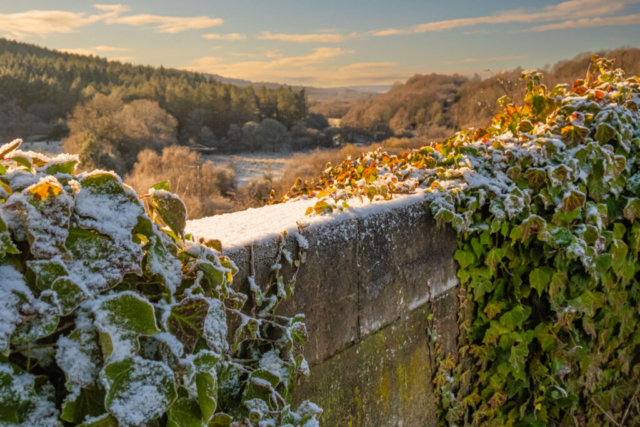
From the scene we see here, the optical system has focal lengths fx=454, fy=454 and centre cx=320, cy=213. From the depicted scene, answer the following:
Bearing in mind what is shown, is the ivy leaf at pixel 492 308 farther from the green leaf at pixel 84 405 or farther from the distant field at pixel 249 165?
the distant field at pixel 249 165

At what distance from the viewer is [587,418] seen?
2539 mm

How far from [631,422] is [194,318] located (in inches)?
120

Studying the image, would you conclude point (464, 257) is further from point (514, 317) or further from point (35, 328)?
point (35, 328)

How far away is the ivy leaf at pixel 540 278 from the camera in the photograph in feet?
7.11

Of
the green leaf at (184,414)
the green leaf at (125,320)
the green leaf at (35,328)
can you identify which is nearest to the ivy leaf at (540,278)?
the green leaf at (184,414)

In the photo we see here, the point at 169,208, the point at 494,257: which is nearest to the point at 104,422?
the point at 169,208

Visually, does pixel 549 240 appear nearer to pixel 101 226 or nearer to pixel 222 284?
pixel 222 284

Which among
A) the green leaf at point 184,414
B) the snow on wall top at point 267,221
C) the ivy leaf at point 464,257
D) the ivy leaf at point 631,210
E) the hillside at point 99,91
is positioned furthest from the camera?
the hillside at point 99,91

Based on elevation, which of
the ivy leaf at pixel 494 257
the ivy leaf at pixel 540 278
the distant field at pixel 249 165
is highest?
the ivy leaf at pixel 494 257

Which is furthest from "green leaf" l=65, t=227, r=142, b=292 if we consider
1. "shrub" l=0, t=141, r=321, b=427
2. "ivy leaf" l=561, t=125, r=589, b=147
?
"ivy leaf" l=561, t=125, r=589, b=147

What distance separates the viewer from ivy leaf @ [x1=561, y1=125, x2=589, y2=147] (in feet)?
7.29

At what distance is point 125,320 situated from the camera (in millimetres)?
779

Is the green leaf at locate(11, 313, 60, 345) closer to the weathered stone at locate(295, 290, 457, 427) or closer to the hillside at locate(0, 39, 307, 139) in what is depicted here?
the weathered stone at locate(295, 290, 457, 427)

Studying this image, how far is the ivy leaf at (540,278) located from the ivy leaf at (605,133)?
28.1 inches
